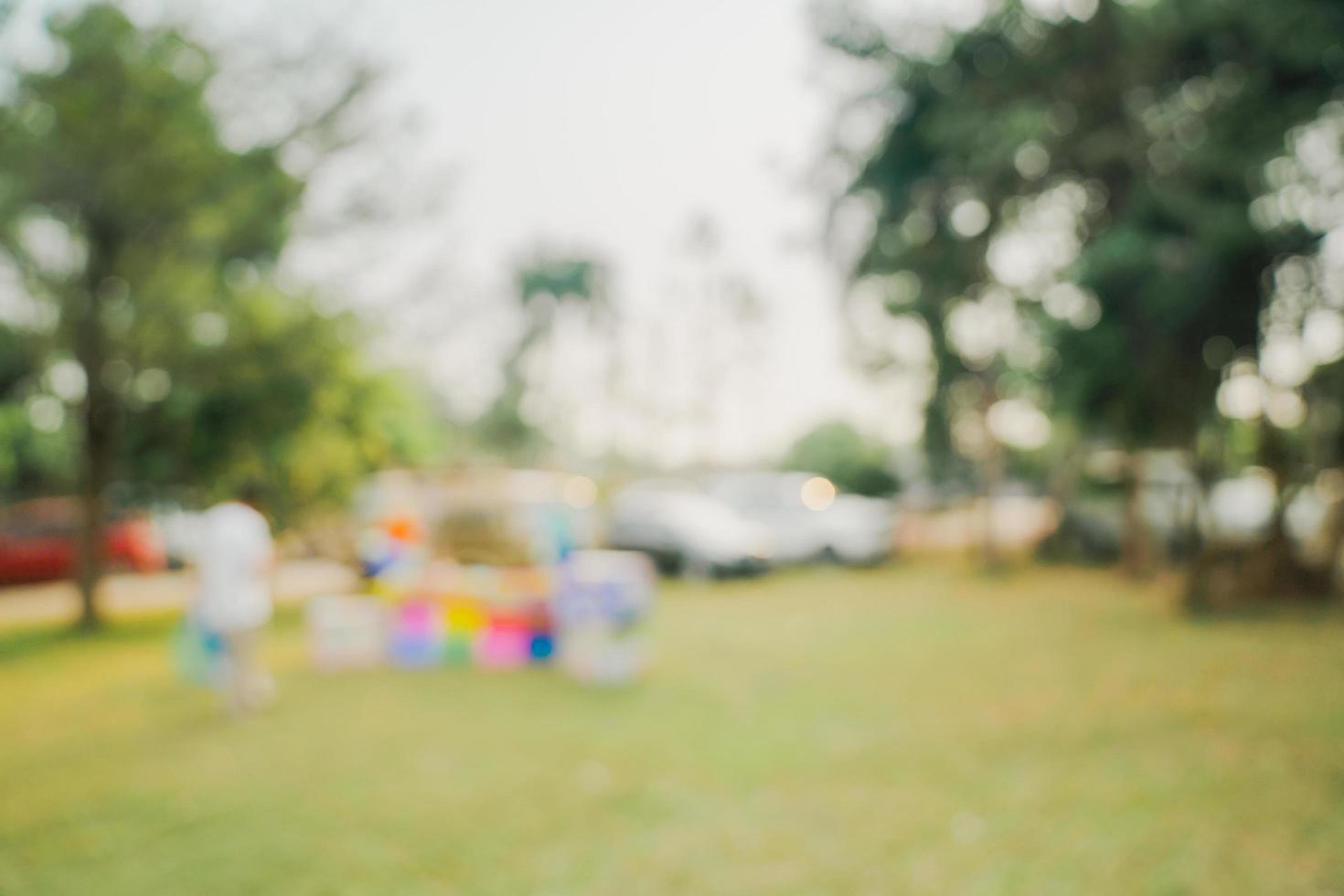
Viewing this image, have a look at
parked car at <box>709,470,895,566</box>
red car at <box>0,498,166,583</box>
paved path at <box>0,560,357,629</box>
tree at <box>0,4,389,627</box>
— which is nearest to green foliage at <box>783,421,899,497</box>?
parked car at <box>709,470,895,566</box>

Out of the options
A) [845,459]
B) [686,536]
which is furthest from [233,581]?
[845,459]

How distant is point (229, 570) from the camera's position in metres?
7.29

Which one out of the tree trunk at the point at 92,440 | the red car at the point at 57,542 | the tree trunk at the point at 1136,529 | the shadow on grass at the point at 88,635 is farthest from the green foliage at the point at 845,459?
the tree trunk at the point at 92,440

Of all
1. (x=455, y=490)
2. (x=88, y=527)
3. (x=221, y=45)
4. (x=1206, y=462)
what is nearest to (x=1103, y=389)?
(x=1206, y=462)

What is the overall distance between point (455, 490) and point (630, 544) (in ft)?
23.4

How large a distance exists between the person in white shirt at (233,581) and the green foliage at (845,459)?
26.1m

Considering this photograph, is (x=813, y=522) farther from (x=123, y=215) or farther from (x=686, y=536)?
(x=123, y=215)

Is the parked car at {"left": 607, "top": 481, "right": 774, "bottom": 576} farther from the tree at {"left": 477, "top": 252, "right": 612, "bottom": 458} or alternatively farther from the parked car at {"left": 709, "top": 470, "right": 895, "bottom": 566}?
the tree at {"left": 477, "top": 252, "right": 612, "bottom": 458}

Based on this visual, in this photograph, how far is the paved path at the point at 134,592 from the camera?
537 inches

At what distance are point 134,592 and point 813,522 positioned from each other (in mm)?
13641

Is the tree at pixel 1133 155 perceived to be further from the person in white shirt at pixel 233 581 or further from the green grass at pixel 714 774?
the person in white shirt at pixel 233 581

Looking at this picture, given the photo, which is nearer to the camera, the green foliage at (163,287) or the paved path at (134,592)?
the green foliage at (163,287)

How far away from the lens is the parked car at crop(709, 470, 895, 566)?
20.0 m

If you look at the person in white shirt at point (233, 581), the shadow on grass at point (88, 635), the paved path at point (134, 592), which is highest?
the person in white shirt at point (233, 581)
